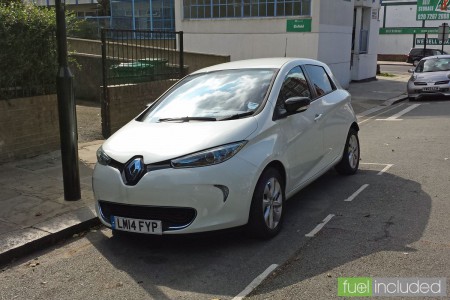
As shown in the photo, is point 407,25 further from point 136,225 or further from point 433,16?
point 136,225

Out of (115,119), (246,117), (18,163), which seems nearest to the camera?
(246,117)

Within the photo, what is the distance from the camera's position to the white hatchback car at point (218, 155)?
13.4 feet

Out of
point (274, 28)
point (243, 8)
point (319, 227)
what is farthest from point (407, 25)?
point (319, 227)

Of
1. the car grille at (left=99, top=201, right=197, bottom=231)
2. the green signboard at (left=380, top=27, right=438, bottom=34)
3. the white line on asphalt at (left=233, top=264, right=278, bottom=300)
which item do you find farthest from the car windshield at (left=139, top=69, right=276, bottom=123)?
the green signboard at (left=380, top=27, right=438, bottom=34)

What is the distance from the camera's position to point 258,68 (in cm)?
550

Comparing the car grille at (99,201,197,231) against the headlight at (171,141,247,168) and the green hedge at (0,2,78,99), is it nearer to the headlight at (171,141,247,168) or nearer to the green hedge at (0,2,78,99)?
the headlight at (171,141,247,168)

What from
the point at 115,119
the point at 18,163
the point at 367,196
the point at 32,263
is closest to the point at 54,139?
the point at 18,163

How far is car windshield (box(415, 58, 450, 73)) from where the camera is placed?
17078 millimetres

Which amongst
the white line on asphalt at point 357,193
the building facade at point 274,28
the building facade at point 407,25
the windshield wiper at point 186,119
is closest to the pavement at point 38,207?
the windshield wiper at point 186,119

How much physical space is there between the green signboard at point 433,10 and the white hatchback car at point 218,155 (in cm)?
4471

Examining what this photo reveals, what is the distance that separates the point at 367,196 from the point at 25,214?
3928mm

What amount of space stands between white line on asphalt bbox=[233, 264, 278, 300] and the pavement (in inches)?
83.1

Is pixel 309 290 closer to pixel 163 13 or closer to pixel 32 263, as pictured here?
pixel 32 263

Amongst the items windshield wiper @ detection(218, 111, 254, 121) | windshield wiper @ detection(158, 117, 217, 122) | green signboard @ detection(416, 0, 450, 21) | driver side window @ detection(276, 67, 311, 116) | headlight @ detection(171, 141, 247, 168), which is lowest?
headlight @ detection(171, 141, 247, 168)
